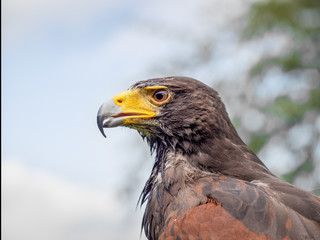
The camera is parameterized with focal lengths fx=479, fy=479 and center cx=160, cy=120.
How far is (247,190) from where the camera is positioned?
3469mm

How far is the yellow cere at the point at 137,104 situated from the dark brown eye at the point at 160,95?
4 centimetres

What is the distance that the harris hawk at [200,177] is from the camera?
10.8ft

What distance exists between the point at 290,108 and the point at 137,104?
434 inches

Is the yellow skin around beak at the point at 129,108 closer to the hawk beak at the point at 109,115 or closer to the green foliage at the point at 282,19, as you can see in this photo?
the hawk beak at the point at 109,115

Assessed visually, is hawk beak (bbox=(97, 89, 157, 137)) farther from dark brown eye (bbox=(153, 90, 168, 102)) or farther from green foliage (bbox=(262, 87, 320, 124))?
green foliage (bbox=(262, 87, 320, 124))

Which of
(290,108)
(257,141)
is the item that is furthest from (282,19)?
(257,141)

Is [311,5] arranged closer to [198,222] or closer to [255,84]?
[255,84]

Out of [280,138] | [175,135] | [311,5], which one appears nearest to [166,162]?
[175,135]

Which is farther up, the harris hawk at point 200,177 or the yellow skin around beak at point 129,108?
the yellow skin around beak at point 129,108

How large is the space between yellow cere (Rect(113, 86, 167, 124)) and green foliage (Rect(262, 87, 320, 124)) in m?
10.2

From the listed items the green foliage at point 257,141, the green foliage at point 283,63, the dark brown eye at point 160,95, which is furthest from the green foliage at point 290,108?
the dark brown eye at point 160,95

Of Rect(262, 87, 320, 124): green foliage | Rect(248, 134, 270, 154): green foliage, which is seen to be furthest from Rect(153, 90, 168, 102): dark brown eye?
Rect(262, 87, 320, 124): green foliage

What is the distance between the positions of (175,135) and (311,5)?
1649cm

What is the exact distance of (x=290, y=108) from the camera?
14516 millimetres
